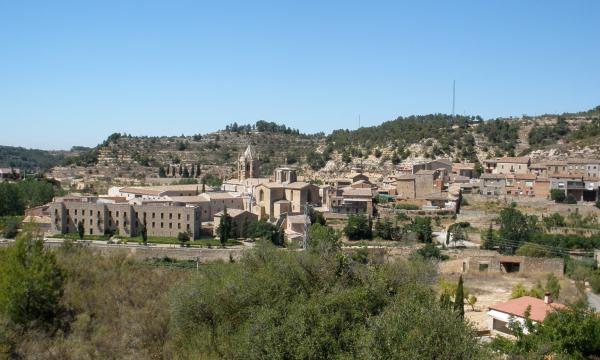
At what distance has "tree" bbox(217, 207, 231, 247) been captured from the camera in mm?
35594

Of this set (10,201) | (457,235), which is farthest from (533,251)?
(10,201)

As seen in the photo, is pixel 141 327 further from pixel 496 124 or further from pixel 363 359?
pixel 496 124

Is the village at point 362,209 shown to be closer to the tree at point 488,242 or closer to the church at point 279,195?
the church at point 279,195

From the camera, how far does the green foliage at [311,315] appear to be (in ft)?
35.2

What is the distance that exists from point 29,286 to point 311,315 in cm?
987

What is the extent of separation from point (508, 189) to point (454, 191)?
3.68m

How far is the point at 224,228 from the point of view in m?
35.7

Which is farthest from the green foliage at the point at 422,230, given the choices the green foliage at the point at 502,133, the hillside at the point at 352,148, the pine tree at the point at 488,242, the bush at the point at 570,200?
the green foliage at the point at 502,133

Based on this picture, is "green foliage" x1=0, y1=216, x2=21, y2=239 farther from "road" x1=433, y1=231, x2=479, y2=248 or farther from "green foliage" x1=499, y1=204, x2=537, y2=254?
"green foliage" x1=499, y1=204, x2=537, y2=254

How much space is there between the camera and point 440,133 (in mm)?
66938

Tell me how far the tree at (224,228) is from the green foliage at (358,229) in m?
7.11

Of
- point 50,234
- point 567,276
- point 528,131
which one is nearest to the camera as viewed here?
point 567,276

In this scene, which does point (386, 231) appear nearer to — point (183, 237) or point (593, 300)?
point (183, 237)

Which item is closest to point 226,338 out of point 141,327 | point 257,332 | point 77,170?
point 257,332
